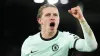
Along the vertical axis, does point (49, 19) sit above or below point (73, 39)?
above

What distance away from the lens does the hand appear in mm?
2695

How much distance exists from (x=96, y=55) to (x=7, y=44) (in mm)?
731

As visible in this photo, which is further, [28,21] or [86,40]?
[28,21]

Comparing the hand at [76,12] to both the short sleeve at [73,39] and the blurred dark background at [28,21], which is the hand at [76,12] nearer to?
the blurred dark background at [28,21]

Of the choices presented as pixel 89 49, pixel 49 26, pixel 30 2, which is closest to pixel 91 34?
pixel 89 49

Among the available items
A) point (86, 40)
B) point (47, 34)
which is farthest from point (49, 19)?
point (86, 40)

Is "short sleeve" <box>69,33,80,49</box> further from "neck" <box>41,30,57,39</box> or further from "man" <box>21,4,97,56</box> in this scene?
"neck" <box>41,30,57,39</box>

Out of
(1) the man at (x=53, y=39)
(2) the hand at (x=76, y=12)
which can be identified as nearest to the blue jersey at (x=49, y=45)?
(1) the man at (x=53, y=39)

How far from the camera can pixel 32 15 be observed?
275 cm

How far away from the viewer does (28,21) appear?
274 centimetres

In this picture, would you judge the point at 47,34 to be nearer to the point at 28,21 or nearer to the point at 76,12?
the point at 28,21

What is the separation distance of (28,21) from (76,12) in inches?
15.6

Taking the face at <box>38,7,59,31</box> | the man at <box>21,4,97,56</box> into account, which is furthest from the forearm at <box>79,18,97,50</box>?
the face at <box>38,7,59,31</box>

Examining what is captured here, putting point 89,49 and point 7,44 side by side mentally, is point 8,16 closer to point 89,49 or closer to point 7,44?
point 7,44
